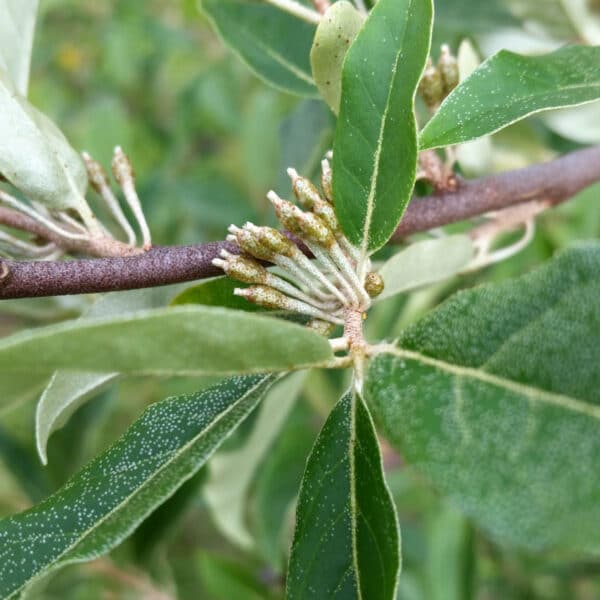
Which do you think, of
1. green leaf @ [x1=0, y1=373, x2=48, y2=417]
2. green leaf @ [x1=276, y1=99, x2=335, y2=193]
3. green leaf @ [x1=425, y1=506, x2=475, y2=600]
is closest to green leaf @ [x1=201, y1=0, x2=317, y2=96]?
green leaf @ [x1=276, y1=99, x2=335, y2=193]

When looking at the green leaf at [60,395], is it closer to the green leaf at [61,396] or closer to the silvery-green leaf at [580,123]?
the green leaf at [61,396]

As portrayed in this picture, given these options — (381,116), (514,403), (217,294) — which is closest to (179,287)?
(217,294)

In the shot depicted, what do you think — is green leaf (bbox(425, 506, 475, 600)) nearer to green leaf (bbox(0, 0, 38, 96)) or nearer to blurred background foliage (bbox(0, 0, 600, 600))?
blurred background foliage (bbox(0, 0, 600, 600))

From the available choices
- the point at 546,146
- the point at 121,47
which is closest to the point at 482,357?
the point at 546,146

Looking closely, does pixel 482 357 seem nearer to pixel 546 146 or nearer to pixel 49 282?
pixel 49 282

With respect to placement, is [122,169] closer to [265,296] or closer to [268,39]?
[265,296]

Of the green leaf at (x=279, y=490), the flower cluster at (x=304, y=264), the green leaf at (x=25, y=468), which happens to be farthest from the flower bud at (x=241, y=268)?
the green leaf at (x=25, y=468)

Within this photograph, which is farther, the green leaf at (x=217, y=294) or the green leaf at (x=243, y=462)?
the green leaf at (x=243, y=462)
